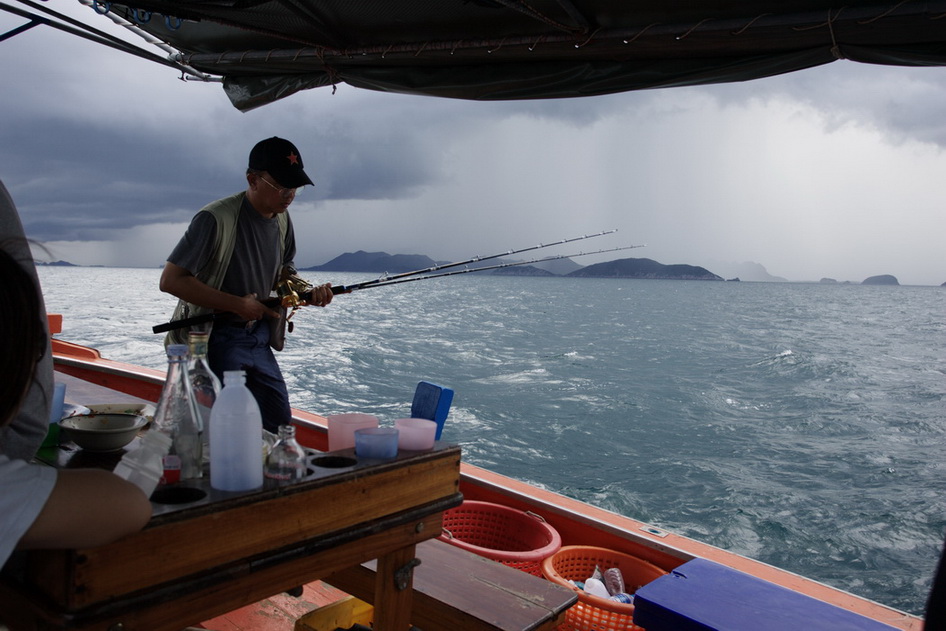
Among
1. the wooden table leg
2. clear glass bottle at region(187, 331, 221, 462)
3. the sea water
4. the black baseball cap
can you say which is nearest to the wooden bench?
the wooden table leg

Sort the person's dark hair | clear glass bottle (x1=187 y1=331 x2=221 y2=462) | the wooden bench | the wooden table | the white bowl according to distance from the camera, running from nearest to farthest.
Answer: the person's dark hair < the wooden table < clear glass bottle (x1=187 y1=331 x2=221 y2=462) < the white bowl < the wooden bench

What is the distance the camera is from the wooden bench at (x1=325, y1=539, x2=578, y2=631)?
1713 millimetres

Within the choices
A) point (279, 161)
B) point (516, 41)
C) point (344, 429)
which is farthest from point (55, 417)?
point (516, 41)

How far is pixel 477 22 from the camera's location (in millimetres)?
2264

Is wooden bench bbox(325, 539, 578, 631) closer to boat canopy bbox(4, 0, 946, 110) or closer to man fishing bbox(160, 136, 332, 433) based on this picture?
man fishing bbox(160, 136, 332, 433)

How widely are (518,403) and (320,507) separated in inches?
435

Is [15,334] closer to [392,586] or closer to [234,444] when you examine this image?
[234,444]

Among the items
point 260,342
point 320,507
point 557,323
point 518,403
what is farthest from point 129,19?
point 557,323

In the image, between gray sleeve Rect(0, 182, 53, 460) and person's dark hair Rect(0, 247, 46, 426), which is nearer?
person's dark hair Rect(0, 247, 46, 426)

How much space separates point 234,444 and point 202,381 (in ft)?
0.96

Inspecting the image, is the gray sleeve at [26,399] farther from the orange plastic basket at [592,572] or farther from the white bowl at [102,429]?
the orange plastic basket at [592,572]

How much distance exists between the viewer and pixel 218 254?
2549 millimetres

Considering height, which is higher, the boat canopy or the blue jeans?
the boat canopy

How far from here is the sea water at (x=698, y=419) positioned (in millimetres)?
6969
